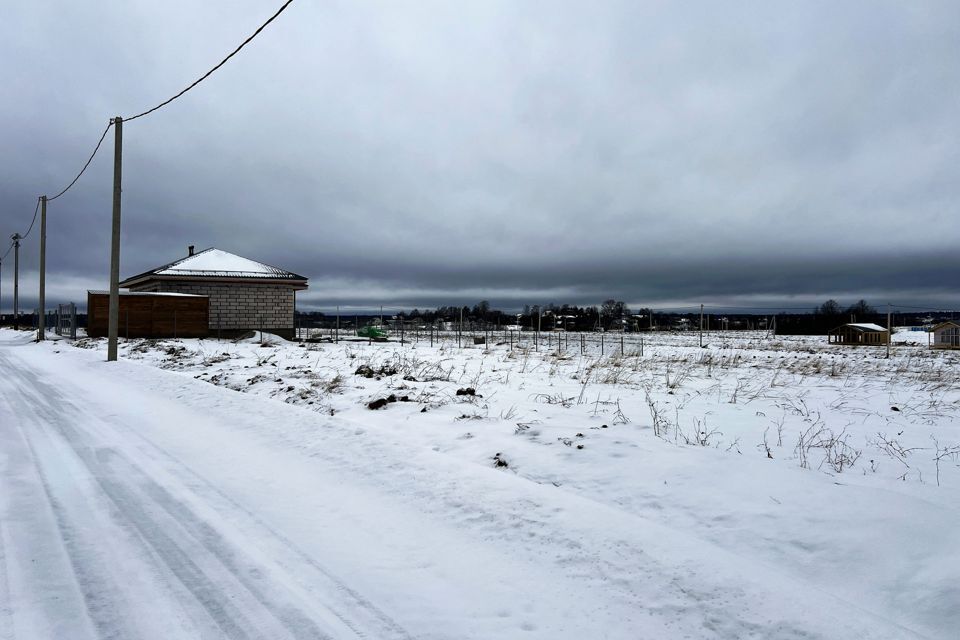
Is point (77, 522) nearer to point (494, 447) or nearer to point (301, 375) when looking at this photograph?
point (494, 447)

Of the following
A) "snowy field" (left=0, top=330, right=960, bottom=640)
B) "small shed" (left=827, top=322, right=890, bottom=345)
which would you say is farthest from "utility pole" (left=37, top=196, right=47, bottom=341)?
"small shed" (left=827, top=322, right=890, bottom=345)

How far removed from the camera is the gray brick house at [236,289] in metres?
28.9

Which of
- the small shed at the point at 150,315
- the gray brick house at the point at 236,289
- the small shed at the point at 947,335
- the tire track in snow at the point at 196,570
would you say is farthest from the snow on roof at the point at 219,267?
the small shed at the point at 947,335

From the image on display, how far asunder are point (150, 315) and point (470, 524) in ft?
88.8

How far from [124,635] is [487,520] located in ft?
7.37

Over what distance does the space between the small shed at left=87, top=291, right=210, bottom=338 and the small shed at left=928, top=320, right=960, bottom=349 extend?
139ft

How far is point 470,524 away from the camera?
12.9 feet

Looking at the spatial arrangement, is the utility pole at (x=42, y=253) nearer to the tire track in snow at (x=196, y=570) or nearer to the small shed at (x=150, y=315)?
the small shed at (x=150, y=315)

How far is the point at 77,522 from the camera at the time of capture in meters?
3.81

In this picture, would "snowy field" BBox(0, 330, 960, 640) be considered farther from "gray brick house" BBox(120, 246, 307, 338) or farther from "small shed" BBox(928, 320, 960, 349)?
"small shed" BBox(928, 320, 960, 349)

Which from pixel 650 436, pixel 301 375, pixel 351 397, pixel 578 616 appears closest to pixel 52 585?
pixel 578 616

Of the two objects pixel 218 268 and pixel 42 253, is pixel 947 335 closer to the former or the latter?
pixel 218 268

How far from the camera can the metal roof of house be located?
29203mm

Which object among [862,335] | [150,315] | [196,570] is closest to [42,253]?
[150,315]
